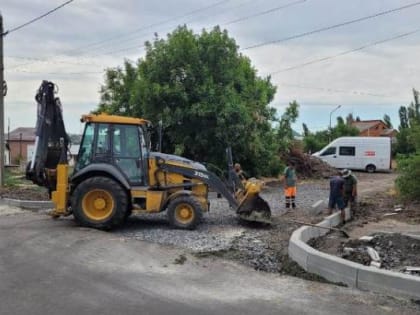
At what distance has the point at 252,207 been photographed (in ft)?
45.3

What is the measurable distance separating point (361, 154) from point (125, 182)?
30573 millimetres

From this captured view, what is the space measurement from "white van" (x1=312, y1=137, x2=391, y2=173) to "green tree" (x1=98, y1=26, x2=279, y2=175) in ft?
52.7

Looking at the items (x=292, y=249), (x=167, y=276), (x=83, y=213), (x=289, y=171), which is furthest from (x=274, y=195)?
(x=167, y=276)

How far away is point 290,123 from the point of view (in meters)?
30.8

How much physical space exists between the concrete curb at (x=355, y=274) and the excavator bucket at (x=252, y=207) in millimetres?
3609

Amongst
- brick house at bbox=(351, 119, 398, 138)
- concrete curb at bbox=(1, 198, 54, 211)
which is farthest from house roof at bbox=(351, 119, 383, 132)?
concrete curb at bbox=(1, 198, 54, 211)

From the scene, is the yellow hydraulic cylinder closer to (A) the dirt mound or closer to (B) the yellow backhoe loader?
(B) the yellow backhoe loader

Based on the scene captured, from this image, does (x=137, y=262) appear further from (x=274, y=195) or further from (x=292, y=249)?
(x=274, y=195)

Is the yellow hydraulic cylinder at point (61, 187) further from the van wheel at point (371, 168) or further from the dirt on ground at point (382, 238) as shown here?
the van wheel at point (371, 168)

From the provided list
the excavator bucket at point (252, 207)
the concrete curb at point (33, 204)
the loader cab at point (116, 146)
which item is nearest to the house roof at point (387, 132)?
the concrete curb at point (33, 204)

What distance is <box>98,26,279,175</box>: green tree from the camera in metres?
24.5

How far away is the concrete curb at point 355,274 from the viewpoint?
764cm

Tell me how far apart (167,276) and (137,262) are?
1106mm

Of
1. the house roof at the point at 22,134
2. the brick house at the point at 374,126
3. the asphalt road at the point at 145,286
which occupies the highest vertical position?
the brick house at the point at 374,126
